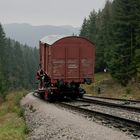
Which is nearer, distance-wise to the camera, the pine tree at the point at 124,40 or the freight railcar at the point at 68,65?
the freight railcar at the point at 68,65

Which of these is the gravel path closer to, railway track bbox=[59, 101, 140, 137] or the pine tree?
railway track bbox=[59, 101, 140, 137]

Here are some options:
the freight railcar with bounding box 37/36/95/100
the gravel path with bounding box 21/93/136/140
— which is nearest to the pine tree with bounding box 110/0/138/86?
the freight railcar with bounding box 37/36/95/100

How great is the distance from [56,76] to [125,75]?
1049 inches

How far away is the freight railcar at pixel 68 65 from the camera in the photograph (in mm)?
27234

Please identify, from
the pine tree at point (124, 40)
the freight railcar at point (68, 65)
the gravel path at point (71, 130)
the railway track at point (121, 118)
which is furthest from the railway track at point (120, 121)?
the pine tree at point (124, 40)

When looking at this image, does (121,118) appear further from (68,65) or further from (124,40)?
(124,40)

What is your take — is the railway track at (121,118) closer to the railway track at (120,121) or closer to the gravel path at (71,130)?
the railway track at (120,121)

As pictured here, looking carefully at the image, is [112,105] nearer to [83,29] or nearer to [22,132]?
[22,132]

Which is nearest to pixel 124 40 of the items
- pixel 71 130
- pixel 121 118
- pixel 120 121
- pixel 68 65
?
pixel 68 65

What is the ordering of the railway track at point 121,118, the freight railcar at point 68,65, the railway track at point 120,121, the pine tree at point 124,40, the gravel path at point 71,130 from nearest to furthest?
1. the gravel path at point 71,130
2. the railway track at point 120,121
3. the railway track at point 121,118
4. the freight railcar at point 68,65
5. the pine tree at point 124,40

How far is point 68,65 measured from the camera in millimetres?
27766

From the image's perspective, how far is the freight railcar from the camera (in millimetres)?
27234

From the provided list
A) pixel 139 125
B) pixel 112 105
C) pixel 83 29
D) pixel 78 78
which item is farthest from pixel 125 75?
pixel 83 29

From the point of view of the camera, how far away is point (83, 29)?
4242 inches
